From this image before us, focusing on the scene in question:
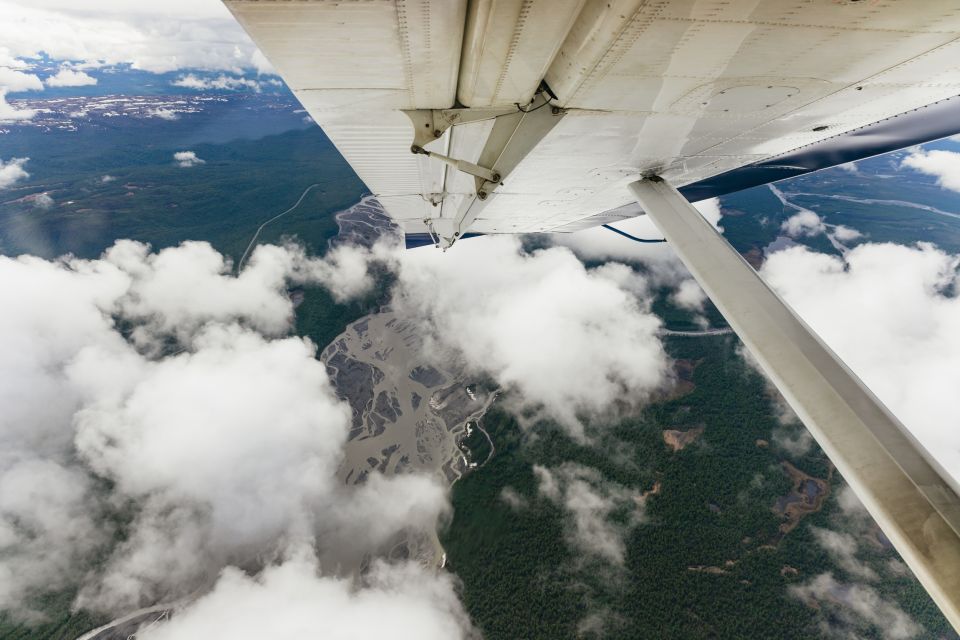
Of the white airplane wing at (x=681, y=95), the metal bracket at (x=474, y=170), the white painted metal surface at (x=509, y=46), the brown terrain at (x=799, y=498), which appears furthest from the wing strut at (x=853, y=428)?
the brown terrain at (x=799, y=498)

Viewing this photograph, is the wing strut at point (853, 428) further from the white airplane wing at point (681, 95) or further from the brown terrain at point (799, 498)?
the brown terrain at point (799, 498)

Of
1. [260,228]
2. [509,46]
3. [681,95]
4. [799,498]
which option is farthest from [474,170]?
[260,228]

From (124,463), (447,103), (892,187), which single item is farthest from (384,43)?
(892,187)

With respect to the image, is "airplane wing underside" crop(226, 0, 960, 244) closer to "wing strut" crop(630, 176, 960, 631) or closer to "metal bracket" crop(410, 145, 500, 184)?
"metal bracket" crop(410, 145, 500, 184)

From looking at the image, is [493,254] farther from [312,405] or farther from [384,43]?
[384,43]

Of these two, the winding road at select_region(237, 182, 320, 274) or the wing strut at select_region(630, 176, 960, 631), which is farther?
the winding road at select_region(237, 182, 320, 274)

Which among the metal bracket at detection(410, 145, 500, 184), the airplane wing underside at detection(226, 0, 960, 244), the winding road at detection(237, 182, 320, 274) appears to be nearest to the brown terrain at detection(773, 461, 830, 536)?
the airplane wing underside at detection(226, 0, 960, 244)
